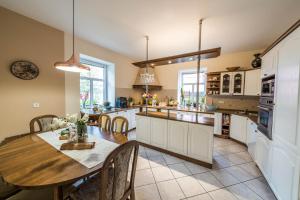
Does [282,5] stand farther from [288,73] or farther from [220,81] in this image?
[220,81]

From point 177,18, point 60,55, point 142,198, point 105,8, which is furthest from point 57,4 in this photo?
point 142,198

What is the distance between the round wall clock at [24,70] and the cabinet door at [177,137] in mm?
2974

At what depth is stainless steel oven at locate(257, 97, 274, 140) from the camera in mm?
1851

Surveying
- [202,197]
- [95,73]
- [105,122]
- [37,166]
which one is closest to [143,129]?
[105,122]

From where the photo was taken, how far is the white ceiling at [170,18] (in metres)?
1.98

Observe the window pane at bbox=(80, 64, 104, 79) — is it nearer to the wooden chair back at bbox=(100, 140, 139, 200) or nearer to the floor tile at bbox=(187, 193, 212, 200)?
the wooden chair back at bbox=(100, 140, 139, 200)

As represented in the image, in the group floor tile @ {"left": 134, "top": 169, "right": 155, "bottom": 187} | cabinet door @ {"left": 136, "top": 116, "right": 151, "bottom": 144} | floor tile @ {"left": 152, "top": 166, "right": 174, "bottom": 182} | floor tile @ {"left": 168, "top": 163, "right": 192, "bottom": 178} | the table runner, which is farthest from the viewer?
cabinet door @ {"left": 136, "top": 116, "right": 151, "bottom": 144}

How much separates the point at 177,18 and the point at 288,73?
1820 mm

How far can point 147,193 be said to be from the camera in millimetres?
1763

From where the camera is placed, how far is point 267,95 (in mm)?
2010

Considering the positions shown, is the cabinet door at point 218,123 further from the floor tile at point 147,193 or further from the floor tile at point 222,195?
the floor tile at point 147,193

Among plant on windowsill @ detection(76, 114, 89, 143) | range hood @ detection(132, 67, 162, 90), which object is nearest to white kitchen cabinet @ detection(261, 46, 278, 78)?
plant on windowsill @ detection(76, 114, 89, 143)

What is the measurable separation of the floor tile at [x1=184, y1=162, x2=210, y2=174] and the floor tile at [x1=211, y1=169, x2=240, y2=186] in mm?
153

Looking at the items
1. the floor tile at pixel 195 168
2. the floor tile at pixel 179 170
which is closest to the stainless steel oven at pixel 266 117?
the floor tile at pixel 195 168
